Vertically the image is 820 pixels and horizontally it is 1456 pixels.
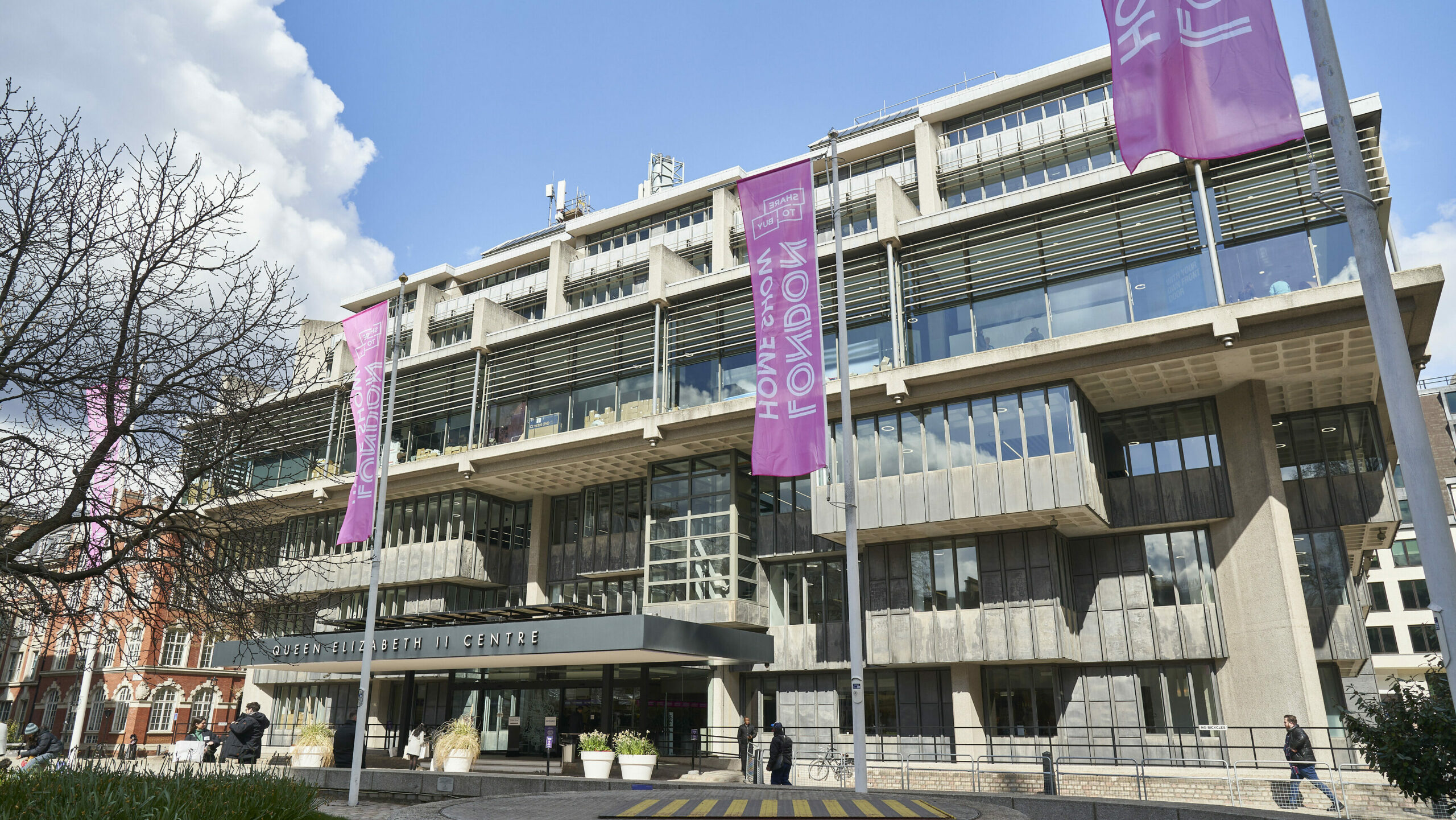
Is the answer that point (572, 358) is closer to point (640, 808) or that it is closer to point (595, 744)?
point (595, 744)

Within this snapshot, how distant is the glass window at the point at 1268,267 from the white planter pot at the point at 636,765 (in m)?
19.4

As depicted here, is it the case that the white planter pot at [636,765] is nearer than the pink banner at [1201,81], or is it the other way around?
the pink banner at [1201,81]

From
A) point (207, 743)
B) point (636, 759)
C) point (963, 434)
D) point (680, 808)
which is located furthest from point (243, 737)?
point (963, 434)

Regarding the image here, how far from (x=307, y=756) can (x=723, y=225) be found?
81.5ft

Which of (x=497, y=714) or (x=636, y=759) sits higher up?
(x=497, y=714)

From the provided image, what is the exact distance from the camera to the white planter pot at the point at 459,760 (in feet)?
84.3

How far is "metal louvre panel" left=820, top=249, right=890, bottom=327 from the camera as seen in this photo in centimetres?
2986

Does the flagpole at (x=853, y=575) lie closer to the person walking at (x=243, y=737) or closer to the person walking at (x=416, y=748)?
the person walking at (x=243, y=737)

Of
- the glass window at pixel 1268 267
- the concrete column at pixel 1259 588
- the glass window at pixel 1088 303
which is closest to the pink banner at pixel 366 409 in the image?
the glass window at pixel 1088 303

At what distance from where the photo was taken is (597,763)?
A: 82.1ft

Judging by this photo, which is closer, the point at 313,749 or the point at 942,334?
the point at 942,334

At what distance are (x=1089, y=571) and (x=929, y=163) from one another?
16299 millimetres

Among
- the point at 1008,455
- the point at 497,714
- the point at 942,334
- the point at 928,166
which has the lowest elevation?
the point at 497,714

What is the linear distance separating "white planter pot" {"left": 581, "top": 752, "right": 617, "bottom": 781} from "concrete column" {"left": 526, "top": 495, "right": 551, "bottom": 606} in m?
14.3
